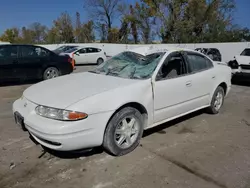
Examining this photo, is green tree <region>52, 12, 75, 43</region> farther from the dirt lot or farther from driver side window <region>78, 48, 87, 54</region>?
the dirt lot

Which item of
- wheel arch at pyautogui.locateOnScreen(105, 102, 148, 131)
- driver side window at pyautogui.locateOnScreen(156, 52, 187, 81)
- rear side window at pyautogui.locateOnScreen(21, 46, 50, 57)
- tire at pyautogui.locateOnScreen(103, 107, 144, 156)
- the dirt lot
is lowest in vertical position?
the dirt lot

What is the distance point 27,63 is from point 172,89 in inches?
246

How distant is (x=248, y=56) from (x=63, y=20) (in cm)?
4450

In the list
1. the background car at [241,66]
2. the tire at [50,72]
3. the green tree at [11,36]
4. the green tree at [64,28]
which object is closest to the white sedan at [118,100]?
the background car at [241,66]

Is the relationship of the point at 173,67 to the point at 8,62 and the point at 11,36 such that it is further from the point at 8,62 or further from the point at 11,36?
the point at 11,36

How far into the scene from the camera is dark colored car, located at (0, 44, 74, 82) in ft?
26.0

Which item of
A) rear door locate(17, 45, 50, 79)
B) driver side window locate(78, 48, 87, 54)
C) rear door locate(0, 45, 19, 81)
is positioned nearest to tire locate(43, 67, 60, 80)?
rear door locate(17, 45, 50, 79)

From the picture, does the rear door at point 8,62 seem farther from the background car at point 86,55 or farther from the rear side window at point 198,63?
the background car at point 86,55

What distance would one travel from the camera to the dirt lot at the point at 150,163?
8.81 ft

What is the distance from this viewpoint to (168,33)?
33.2 m

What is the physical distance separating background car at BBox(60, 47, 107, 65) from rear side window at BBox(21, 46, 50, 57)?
8271 millimetres

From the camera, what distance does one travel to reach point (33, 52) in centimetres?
851

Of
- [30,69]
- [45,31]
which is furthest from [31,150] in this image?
[45,31]

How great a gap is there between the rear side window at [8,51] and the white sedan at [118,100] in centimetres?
508
